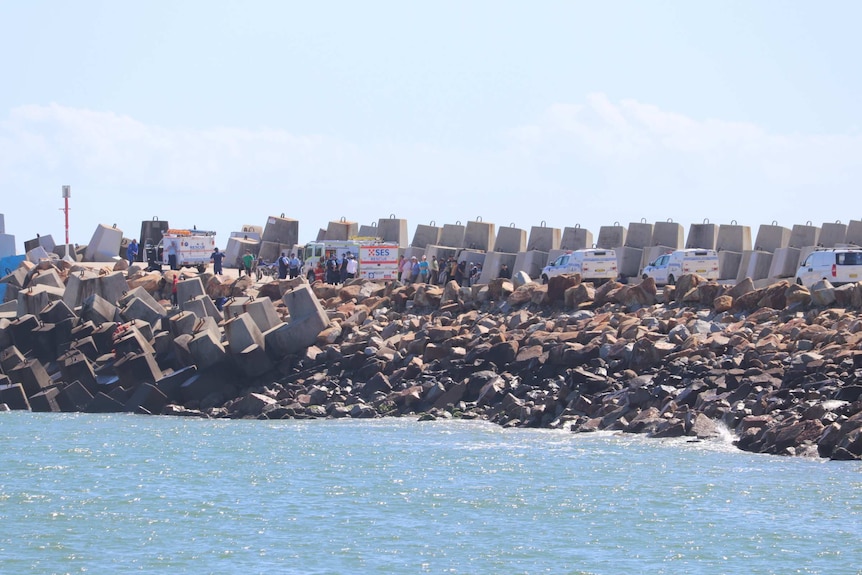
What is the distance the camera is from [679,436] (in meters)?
29.9

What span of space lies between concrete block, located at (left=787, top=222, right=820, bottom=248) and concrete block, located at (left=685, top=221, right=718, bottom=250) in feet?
9.63

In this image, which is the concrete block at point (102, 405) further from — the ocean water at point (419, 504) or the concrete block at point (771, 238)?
the concrete block at point (771, 238)

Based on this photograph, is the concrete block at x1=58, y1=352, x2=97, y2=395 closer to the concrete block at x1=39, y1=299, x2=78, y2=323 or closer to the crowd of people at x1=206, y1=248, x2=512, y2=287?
the concrete block at x1=39, y1=299, x2=78, y2=323

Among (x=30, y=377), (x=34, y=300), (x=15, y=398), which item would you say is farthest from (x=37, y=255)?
(x=15, y=398)

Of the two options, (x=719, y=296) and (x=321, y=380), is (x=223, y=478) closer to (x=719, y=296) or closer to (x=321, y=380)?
(x=321, y=380)

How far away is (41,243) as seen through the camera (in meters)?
64.8

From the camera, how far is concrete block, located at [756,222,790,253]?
47.7 metres

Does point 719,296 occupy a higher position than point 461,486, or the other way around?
point 719,296

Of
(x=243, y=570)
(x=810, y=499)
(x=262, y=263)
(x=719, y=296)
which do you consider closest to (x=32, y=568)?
(x=243, y=570)

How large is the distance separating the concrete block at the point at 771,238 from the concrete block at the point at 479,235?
33.4 feet

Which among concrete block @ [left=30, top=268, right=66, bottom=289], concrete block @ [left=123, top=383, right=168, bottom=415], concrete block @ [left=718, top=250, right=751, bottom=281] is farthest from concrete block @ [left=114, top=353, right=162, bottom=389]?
concrete block @ [left=718, top=250, right=751, bottom=281]

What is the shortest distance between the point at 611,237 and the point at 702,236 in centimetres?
348

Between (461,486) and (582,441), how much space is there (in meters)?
4.12

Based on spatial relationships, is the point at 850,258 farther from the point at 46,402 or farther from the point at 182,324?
the point at 46,402
